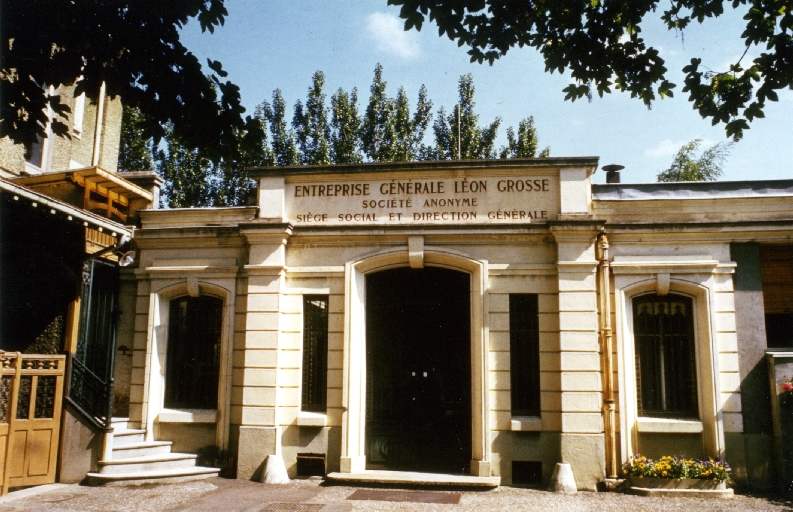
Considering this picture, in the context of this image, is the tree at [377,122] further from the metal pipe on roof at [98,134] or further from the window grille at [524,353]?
the window grille at [524,353]

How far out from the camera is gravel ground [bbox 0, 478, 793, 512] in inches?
366

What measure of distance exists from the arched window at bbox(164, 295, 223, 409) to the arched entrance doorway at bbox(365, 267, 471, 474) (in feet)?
10.1

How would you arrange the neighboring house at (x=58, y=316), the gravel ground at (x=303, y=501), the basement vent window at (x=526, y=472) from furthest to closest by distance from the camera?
the basement vent window at (x=526, y=472)
the neighboring house at (x=58, y=316)
the gravel ground at (x=303, y=501)


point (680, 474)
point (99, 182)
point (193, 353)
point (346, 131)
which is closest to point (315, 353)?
point (193, 353)

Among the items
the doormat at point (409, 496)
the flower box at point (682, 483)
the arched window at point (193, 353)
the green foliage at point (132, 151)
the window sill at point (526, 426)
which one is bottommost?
the doormat at point (409, 496)

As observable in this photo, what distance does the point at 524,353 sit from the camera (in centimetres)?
1152

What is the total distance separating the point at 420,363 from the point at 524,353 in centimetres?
237

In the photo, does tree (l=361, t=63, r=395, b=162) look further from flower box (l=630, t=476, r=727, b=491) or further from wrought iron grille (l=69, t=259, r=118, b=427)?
flower box (l=630, t=476, r=727, b=491)

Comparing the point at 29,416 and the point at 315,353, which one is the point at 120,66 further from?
the point at 315,353

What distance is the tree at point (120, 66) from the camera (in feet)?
17.7

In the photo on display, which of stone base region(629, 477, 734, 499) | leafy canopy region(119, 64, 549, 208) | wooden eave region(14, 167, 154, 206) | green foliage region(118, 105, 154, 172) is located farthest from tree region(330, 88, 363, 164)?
stone base region(629, 477, 734, 499)

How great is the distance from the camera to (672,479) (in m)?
10.3

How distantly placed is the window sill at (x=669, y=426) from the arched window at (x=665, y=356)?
0.27 metres

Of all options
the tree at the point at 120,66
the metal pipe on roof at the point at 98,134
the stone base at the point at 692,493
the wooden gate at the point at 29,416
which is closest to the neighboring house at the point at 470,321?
the stone base at the point at 692,493
